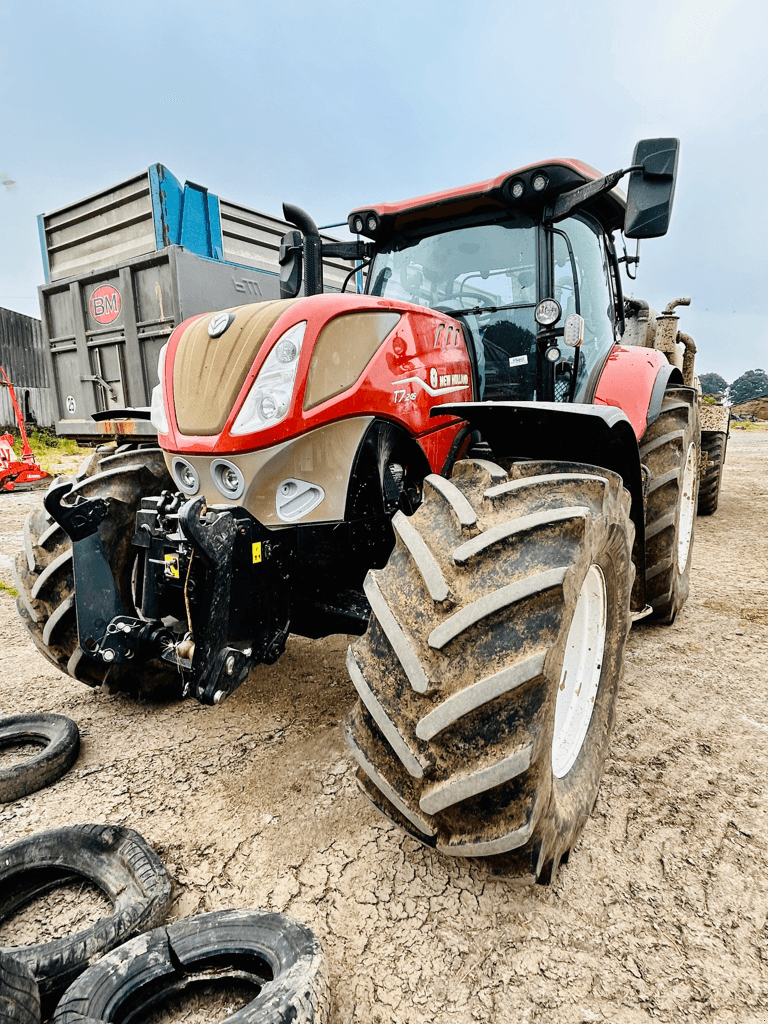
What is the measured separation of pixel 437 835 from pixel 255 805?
856 mm

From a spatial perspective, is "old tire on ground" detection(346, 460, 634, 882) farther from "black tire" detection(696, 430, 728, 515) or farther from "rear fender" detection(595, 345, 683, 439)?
"black tire" detection(696, 430, 728, 515)

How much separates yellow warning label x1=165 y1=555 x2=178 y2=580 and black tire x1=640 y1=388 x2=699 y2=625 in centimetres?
234

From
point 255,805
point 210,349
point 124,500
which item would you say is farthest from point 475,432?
point 255,805

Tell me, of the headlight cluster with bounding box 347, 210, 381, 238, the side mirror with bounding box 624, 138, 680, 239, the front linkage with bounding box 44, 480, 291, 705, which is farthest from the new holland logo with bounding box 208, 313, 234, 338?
the side mirror with bounding box 624, 138, 680, 239

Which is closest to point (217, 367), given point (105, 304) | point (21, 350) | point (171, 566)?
point (171, 566)

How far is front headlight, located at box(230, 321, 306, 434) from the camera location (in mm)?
1936

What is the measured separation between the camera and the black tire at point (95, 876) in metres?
1.53

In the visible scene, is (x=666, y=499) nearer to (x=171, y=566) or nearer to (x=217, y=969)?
(x=171, y=566)

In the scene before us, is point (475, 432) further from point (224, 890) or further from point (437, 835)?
point (224, 890)

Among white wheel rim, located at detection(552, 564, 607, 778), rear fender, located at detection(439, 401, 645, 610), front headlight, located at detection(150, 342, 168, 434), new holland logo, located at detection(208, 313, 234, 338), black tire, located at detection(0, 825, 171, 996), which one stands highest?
new holland logo, located at detection(208, 313, 234, 338)

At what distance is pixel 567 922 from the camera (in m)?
1.61

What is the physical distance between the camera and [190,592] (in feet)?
6.31

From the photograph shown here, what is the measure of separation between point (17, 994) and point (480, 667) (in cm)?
116

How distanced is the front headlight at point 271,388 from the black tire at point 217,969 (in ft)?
4.34
